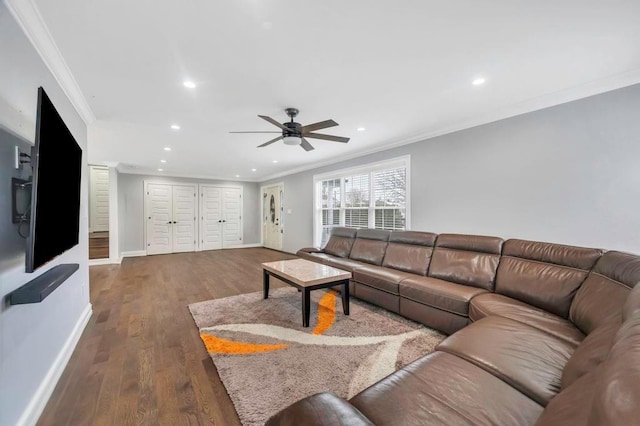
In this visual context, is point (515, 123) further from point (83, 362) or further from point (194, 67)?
point (83, 362)

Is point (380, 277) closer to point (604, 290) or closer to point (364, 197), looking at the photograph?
point (604, 290)

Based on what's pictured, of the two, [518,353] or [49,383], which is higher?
[518,353]

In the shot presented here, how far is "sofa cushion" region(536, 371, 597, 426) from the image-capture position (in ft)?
2.31

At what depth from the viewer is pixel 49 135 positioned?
145cm

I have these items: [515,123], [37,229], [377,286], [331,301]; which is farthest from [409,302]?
[37,229]

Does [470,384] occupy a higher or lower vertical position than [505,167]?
lower

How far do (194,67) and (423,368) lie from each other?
8.81 feet

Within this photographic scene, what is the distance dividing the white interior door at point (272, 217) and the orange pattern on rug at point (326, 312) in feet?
15.2

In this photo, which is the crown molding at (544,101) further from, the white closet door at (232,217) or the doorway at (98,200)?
the doorway at (98,200)

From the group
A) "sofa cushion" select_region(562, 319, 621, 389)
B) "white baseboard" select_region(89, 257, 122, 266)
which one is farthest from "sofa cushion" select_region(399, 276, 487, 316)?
"white baseboard" select_region(89, 257, 122, 266)

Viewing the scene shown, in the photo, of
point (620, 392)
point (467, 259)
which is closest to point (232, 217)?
point (467, 259)

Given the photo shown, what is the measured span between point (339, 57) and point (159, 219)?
24.4 ft

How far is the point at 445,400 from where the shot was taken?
1096 millimetres

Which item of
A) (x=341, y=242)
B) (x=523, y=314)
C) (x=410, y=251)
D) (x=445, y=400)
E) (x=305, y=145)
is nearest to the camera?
(x=445, y=400)
